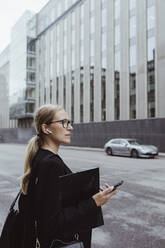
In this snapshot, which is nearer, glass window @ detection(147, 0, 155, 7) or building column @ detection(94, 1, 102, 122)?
glass window @ detection(147, 0, 155, 7)

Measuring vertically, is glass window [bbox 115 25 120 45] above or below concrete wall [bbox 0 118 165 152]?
above

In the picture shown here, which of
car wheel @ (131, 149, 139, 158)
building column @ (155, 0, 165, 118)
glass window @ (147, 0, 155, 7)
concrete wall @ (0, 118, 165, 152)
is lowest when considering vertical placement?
car wheel @ (131, 149, 139, 158)

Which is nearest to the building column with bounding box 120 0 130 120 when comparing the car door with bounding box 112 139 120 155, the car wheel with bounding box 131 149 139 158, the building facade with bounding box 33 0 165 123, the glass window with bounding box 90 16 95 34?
the building facade with bounding box 33 0 165 123

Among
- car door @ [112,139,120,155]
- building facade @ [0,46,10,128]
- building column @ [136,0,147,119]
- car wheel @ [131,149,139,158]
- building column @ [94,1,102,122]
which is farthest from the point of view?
building facade @ [0,46,10,128]

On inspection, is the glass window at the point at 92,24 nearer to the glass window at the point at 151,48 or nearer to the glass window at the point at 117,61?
the glass window at the point at 117,61

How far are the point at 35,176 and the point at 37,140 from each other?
308 millimetres

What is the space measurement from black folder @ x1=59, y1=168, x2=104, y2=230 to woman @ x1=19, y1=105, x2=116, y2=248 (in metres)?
0.03

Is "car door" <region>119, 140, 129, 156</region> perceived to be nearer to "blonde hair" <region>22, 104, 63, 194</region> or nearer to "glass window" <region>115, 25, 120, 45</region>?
"glass window" <region>115, 25, 120, 45</region>

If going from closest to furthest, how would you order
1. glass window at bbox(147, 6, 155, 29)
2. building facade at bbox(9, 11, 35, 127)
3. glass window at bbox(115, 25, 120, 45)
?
glass window at bbox(147, 6, 155, 29)
glass window at bbox(115, 25, 120, 45)
building facade at bbox(9, 11, 35, 127)

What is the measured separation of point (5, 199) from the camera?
5.50 meters

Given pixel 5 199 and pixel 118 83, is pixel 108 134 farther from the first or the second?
pixel 5 199

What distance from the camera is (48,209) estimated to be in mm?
1428

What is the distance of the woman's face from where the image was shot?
173 centimetres

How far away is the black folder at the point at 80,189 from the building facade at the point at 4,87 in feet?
200
